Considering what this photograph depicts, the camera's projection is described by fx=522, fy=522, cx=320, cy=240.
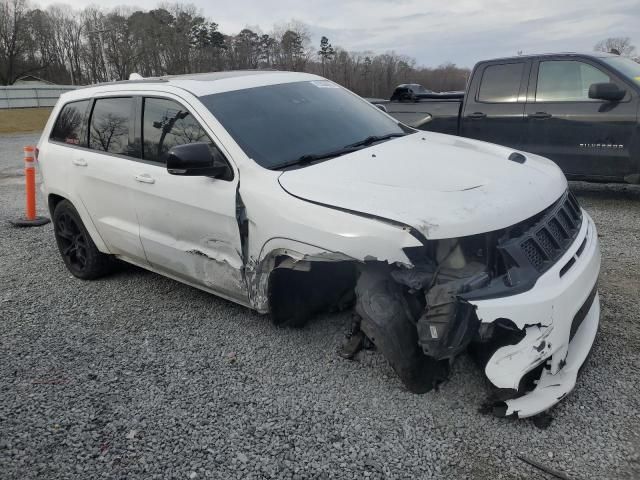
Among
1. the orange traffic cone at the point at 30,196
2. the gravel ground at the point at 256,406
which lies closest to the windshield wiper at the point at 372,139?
the gravel ground at the point at 256,406

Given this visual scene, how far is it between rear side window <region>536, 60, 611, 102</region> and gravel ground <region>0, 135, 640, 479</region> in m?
3.01

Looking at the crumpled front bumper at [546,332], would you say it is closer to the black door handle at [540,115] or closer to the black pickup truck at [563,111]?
the black pickup truck at [563,111]

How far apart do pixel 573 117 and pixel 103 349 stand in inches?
224

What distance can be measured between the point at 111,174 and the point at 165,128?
663 millimetres

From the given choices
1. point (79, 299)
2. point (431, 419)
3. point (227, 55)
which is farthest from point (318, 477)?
point (227, 55)

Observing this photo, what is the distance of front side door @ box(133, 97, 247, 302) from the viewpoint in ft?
10.7

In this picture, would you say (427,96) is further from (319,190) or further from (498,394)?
(498,394)

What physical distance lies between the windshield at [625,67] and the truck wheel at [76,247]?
6015 mm

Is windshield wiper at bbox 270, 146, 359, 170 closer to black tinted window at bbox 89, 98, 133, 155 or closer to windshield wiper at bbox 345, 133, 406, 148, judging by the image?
windshield wiper at bbox 345, 133, 406, 148

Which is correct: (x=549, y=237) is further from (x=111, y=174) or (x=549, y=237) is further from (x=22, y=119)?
(x=22, y=119)

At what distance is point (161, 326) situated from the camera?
3855 mm

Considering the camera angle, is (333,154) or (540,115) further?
(540,115)

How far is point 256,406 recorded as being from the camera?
9.26ft

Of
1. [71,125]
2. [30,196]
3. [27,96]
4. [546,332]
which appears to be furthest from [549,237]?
[27,96]
